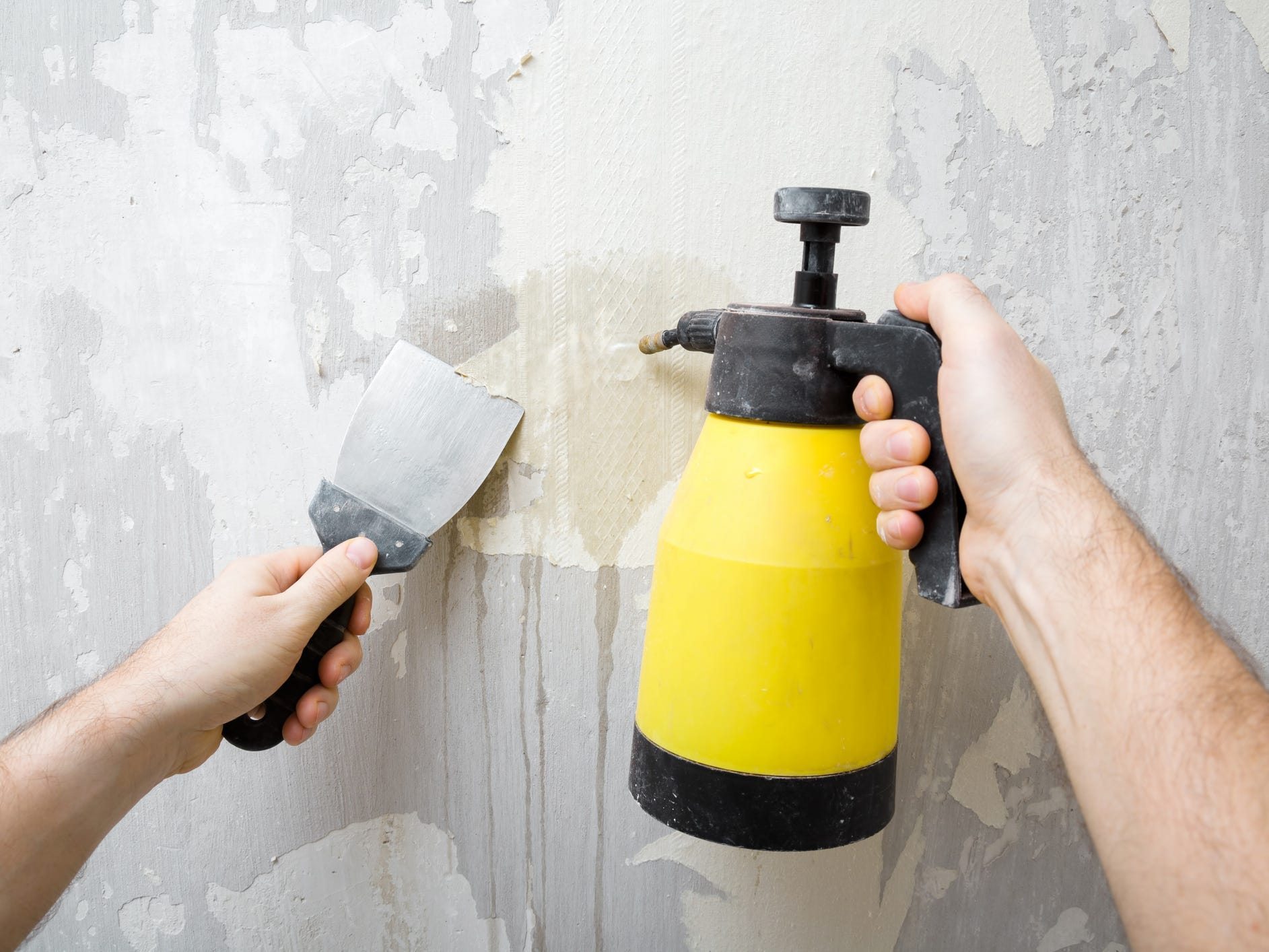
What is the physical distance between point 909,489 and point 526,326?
436 millimetres

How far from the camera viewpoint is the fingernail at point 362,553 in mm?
789

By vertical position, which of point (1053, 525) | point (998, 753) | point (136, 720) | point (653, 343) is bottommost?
point (998, 753)

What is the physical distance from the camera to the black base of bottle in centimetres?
66

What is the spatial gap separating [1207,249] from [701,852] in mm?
876

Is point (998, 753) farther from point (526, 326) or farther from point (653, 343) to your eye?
point (526, 326)

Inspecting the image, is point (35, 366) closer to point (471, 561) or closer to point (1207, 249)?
point (471, 561)

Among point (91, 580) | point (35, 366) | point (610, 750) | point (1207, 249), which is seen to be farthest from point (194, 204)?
point (1207, 249)

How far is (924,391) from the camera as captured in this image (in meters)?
0.67

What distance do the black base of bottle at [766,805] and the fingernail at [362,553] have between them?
1.06 feet

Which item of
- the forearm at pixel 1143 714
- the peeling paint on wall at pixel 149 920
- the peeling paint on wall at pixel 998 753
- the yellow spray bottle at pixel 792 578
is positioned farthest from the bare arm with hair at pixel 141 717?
the peeling paint on wall at pixel 998 753

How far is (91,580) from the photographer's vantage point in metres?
0.92

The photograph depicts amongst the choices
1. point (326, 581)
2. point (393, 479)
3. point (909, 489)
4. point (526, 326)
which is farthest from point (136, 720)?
point (909, 489)

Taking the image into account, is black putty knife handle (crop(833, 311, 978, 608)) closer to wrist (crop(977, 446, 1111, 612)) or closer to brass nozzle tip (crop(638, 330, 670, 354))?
wrist (crop(977, 446, 1111, 612))

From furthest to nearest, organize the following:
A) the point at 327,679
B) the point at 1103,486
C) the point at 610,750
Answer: the point at 610,750, the point at 327,679, the point at 1103,486
